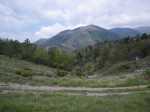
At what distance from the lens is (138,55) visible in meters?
89.4

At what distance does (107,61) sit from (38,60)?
2988cm

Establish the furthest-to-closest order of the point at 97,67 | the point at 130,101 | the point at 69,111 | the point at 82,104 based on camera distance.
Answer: the point at 97,67, the point at 130,101, the point at 82,104, the point at 69,111

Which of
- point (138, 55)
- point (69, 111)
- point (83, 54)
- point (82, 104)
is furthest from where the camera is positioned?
point (83, 54)

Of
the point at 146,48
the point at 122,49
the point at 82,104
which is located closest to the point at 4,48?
the point at 122,49

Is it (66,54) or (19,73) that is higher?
(66,54)

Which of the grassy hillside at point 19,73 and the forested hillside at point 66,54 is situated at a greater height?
the forested hillside at point 66,54

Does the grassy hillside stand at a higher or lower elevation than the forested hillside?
lower

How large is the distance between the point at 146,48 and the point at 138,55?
4.81m

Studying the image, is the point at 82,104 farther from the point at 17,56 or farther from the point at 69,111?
the point at 17,56

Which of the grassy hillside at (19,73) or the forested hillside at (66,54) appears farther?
the forested hillside at (66,54)

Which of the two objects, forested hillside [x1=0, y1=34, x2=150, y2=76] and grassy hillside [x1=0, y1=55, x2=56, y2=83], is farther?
forested hillside [x1=0, y1=34, x2=150, y2=76]

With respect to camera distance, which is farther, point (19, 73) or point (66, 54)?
point (66, 54)

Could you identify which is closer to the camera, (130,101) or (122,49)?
(130,101)

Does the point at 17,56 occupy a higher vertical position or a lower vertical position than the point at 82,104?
higher
